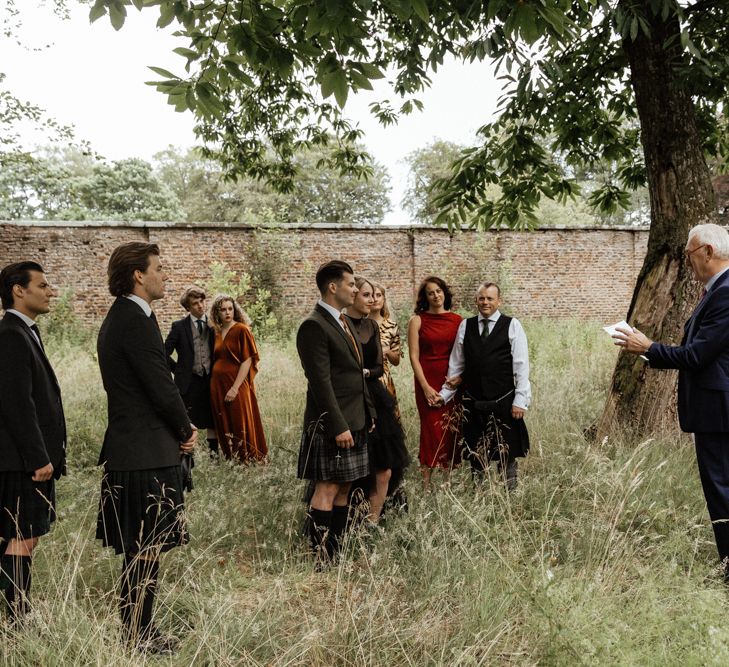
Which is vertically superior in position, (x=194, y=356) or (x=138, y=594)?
(x=194, y=356)

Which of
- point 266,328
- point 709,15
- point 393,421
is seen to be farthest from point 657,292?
point 266,328

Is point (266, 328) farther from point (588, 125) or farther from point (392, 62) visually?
point (588, 125)

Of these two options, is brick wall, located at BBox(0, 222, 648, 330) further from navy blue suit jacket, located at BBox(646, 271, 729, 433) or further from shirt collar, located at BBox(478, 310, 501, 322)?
navy blue suit jacket, located at BBox(646, 271, 729, 433)

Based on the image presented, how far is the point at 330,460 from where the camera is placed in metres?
3.90

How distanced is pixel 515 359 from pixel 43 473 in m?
3.47

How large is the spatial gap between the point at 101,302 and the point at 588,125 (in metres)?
12.0

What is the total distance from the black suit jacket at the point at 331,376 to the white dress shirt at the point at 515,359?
130 cm

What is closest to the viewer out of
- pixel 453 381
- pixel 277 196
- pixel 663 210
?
pixel 453 381

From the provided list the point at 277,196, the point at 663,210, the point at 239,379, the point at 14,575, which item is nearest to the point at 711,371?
the point at 663,210

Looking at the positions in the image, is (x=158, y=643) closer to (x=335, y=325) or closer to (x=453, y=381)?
(x=335, y=325)

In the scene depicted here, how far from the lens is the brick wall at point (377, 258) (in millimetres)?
14773

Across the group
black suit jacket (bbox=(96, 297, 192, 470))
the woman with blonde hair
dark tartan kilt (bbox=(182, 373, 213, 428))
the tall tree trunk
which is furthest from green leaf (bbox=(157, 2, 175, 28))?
the tall tree trunk

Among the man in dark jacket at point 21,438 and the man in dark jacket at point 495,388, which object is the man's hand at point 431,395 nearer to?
the man in dark jacket at point 495,388

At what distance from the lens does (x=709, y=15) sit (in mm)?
5723
